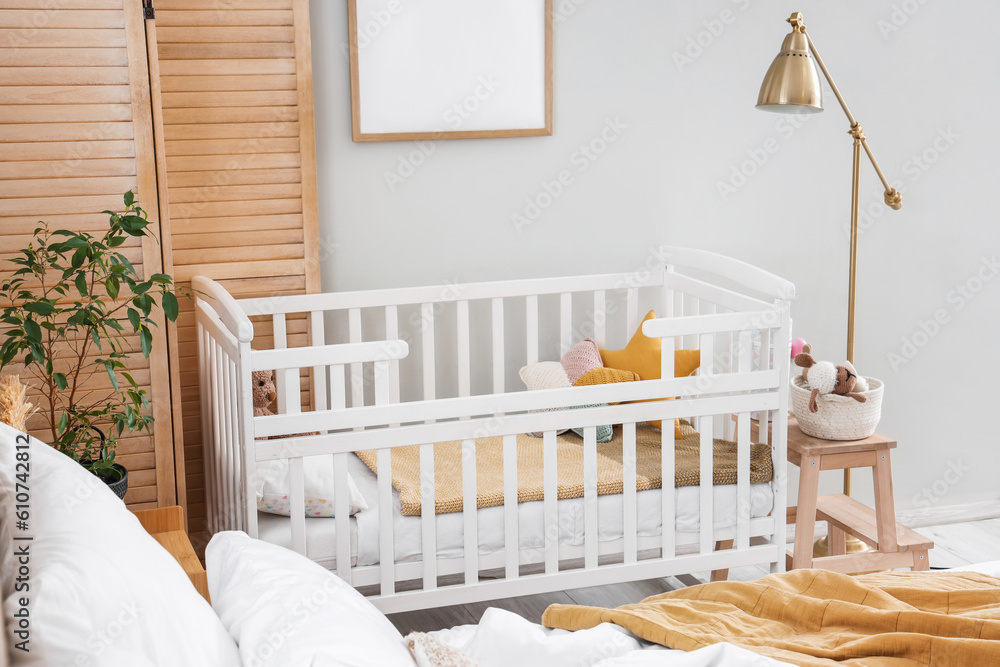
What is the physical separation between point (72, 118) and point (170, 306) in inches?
17.2

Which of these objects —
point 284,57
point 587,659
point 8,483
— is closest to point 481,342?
point 284,57

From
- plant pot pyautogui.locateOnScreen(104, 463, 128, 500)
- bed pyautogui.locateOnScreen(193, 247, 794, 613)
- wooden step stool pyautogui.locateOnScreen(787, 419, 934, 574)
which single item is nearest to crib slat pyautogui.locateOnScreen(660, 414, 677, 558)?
bed pyautogui.locateOnScreen(193, 247, 794, 613)

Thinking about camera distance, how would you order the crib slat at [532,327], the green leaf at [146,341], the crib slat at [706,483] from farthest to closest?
the crib slat at [532,327]
the crib slat at [706,483]
the green leaf at [146,341]

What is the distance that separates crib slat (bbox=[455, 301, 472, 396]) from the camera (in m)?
2.49

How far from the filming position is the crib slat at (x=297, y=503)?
6.00 feet

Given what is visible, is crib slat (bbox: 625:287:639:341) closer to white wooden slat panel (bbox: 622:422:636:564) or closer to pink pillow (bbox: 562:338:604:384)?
pink pillow (bbox: 562:338:604:384)

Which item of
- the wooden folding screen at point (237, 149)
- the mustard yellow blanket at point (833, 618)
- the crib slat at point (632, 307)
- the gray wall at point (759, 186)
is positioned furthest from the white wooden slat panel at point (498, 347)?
the mustard yellow blanket at point (833, 618)

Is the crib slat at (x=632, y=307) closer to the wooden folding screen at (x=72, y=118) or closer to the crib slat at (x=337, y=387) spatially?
the crib slat at (x=337, y=387)

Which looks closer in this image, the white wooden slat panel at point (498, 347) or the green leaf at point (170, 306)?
the green leaf at point (170, 306)

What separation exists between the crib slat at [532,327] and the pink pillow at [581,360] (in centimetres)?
9

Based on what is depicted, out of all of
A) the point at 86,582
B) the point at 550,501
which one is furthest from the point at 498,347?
the point at 86,582

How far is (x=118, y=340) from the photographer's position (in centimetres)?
191

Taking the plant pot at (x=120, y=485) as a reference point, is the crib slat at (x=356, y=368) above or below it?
above

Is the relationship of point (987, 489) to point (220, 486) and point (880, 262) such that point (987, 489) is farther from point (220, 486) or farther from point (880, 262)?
point (220, 486)
